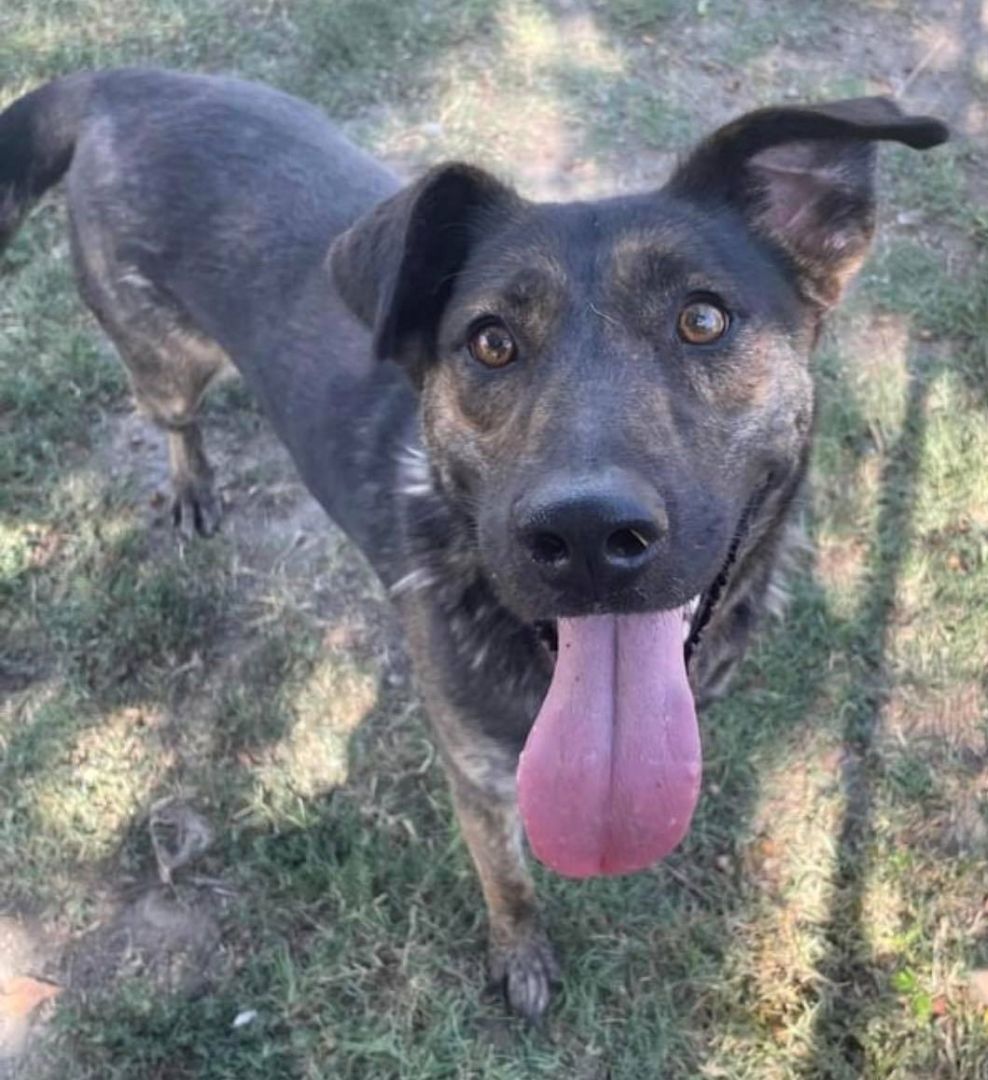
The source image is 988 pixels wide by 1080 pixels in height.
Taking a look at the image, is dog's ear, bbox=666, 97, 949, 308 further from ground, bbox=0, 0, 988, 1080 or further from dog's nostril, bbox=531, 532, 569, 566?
ground, bbox=0, 0, 988, 1080

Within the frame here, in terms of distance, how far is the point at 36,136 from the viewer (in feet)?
13.5

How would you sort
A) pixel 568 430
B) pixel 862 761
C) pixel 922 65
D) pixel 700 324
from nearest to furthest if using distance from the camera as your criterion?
pixel 568 430
pixel 700 324
pixel 862 761
pixel 922 65

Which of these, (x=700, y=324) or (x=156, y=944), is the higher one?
(x=700, y=324)

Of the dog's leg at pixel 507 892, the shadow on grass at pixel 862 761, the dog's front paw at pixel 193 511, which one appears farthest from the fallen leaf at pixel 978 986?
the dog's front paw at pixel 193 511

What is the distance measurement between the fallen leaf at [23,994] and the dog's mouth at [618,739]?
5.89 ft

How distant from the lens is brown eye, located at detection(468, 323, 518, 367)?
8.91 ft

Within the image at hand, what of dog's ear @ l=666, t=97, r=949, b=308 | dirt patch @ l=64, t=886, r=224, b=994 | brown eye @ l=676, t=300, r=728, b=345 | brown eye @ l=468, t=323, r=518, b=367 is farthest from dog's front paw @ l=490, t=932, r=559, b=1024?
dog's ear @ l=666, t=97, r=949, b=308

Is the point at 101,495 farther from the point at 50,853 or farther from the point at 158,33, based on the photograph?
the point at 158,33

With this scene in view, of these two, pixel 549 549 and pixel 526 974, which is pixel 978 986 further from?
pixel 549 549

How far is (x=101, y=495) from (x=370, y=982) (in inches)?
87.8

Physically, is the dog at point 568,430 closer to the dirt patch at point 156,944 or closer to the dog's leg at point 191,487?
the dirt patch at point 156,944

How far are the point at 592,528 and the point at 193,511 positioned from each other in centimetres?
287

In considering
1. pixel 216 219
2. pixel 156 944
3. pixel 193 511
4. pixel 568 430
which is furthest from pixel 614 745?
pixel 193 511

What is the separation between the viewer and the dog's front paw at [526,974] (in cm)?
360
